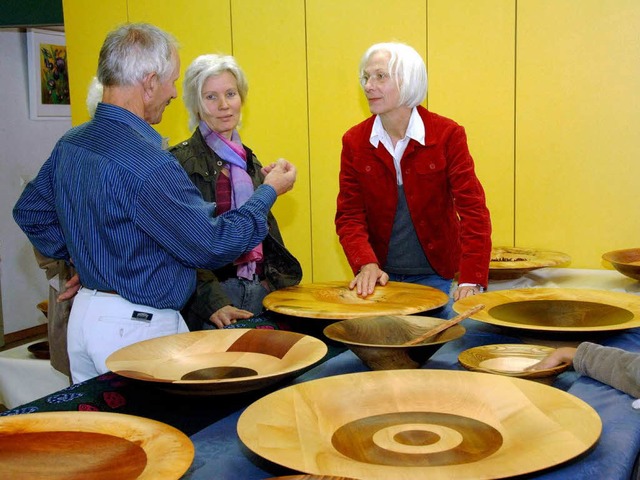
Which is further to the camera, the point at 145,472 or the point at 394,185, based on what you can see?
the point at 394,185

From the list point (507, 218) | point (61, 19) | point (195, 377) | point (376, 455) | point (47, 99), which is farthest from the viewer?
point (47, 99)

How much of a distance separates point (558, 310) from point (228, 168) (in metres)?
1.24

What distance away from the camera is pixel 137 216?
1791 millimetres

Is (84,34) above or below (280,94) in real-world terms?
above

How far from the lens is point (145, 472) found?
1014mm

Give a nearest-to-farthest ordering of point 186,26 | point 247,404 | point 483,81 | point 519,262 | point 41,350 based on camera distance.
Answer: point 247,404, point 519,262, point 41,350, point 483,81, point 186,26

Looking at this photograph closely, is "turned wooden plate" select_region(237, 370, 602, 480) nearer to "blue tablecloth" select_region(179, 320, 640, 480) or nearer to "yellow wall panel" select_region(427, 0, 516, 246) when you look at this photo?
"blue tablecloth" select_region(179, 320, 640, 480)

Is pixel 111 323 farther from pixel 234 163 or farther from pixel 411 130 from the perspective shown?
pixel 411 130

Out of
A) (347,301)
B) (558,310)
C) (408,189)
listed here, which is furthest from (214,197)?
(558,310)

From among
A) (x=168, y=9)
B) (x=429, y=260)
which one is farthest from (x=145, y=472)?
(x=168, y=9)

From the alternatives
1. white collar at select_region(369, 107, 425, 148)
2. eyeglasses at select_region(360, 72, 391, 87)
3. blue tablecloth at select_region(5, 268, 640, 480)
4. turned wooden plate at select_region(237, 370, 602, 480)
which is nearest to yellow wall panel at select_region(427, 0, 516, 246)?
white collar at select_region(369, 107, 425, 148)

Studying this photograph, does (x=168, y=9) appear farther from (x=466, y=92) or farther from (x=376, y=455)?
(x=376, y=455)

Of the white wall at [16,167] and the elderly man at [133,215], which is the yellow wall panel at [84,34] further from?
the elderly man at [133,215]

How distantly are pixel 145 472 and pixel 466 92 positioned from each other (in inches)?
124
